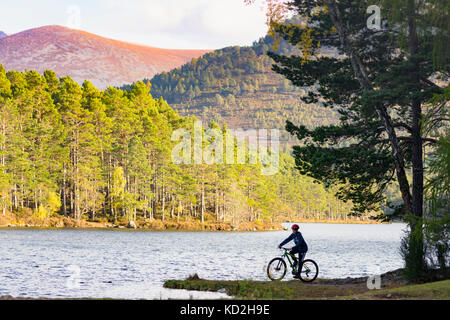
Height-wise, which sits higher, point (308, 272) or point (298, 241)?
point (298, 241)

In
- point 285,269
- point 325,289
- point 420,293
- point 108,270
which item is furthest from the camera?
point 108,270

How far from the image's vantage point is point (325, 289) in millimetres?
16344

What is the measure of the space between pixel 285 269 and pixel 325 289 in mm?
1923

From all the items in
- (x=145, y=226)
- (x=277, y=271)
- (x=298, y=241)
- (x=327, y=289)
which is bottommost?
(x=145, y=226)

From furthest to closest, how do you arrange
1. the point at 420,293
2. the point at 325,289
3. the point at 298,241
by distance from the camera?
the point at 298,241
the point at 325,289
the point at 420,293

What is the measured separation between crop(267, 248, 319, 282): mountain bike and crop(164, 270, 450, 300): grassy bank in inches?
11.8

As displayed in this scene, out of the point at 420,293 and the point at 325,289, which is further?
the point at 325,289

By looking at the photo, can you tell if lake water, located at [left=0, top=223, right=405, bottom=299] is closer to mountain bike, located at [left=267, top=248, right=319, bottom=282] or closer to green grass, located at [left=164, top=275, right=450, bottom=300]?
green grass, located at [left=164, top=275, right=450, bottom=300]

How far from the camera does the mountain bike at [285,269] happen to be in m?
17.9

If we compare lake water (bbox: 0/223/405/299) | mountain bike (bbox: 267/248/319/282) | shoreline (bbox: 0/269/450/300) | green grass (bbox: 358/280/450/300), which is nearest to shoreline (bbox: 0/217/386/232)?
lake water (bbox: 0/223/405/299)

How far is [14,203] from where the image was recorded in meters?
69.6

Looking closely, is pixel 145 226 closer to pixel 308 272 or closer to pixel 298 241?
pixel 308 272

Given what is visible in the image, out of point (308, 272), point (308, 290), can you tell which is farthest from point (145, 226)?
point (308, 290)
